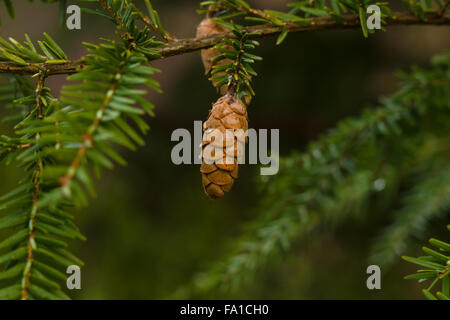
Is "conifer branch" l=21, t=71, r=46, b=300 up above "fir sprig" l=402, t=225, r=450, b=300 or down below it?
above

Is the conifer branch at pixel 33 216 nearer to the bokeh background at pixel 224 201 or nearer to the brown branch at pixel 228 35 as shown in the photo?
the brown branch at pixel 228 35

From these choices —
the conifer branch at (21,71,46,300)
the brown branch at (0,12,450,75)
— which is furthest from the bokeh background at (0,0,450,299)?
the conifer branch at (21,71,46,300)

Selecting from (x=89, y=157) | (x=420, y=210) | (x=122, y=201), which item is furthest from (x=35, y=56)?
(x=122, y=201)

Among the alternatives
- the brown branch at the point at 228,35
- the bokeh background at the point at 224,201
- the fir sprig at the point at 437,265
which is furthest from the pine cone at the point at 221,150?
the bokeh background at the point at 224,201

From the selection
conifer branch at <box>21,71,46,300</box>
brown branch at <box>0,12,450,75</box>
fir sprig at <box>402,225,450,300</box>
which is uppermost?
brown branch at <box>0,12,450,75</box>

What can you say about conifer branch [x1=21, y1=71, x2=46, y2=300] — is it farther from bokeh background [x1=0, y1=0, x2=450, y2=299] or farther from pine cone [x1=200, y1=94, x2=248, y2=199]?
bokeh background [x1=0, y1=0, x2=450, y2=299]
